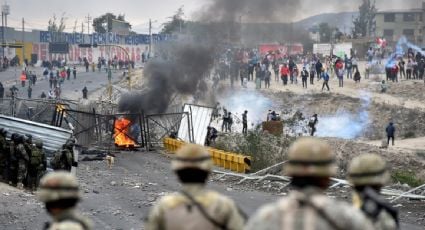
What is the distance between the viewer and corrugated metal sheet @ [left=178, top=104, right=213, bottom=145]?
29141mm

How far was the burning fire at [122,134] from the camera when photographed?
28859mm

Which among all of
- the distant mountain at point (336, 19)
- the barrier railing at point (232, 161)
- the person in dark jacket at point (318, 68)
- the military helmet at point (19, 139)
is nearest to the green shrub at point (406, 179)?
the barrier railing at point (232, 161)

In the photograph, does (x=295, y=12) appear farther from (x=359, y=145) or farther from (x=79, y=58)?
(x=79, y=58)

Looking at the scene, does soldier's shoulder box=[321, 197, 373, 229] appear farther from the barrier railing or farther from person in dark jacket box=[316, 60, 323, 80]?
person in dark jacket box=[316, 60, 323, 80]

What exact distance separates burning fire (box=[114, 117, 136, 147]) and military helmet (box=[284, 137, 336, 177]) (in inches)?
999

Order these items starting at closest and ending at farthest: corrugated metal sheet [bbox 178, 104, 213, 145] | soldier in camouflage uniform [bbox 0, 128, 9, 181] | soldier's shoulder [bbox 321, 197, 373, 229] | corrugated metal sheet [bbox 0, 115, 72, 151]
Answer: soldier's shoulder [bbox 321, 197, 373, 229]
soldier in camouflage uniform [bbox 0, 128, 9, 181]
corrugated metal sheet [bbox 0, 115, 72, 151]
corrugated metal sheet [bbox 178, 104, 213, 145]

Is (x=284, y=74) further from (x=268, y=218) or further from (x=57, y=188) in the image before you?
(x=268, y=218)

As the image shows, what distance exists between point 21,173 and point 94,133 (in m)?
11.5

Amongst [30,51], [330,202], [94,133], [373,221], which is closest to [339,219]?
[330,202]

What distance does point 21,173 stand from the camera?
687 inches

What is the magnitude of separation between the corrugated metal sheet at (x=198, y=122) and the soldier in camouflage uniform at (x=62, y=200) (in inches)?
969

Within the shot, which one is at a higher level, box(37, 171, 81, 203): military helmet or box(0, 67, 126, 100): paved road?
box(37, 171, 81, 203): military helmet

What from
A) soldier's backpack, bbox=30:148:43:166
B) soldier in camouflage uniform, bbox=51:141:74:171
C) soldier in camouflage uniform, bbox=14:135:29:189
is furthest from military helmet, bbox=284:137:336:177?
soldier in camouflage uniform, bbox=14:135:29:189

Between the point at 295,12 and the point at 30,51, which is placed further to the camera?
the point at 30,51
